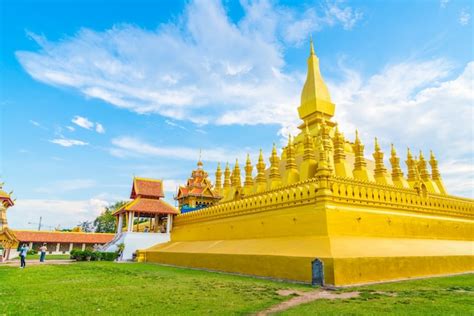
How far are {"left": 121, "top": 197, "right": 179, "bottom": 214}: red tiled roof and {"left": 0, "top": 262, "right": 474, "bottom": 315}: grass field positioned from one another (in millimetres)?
14001

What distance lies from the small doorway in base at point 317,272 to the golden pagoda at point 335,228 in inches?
1.2

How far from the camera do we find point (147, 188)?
Answer: 2645 centimetres

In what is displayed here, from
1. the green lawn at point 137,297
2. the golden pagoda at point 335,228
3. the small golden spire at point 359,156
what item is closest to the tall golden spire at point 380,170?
the golden pagoda at point 335,228

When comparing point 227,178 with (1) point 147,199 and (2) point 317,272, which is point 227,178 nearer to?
(1) point 147,199

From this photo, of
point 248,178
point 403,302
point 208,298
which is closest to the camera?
point 403,302

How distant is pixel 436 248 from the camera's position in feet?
44.2

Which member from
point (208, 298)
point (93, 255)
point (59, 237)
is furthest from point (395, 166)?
point (59, 237)

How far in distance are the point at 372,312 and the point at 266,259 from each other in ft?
19.6

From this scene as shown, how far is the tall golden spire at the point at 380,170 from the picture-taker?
16950mm

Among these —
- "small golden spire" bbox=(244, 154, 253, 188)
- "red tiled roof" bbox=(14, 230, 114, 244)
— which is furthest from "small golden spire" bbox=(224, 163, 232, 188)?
"red tiled roof" bbox=(14, 230, 114, 244)

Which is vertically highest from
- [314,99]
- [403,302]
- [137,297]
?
[314,99]

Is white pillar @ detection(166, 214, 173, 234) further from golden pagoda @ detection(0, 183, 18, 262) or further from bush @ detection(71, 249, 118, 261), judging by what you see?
golden pagoda @ detection(0, 183, 18, 262)

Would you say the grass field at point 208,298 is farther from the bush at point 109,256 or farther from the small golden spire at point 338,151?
the bush at point 109,256

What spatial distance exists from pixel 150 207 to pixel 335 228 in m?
16.9
